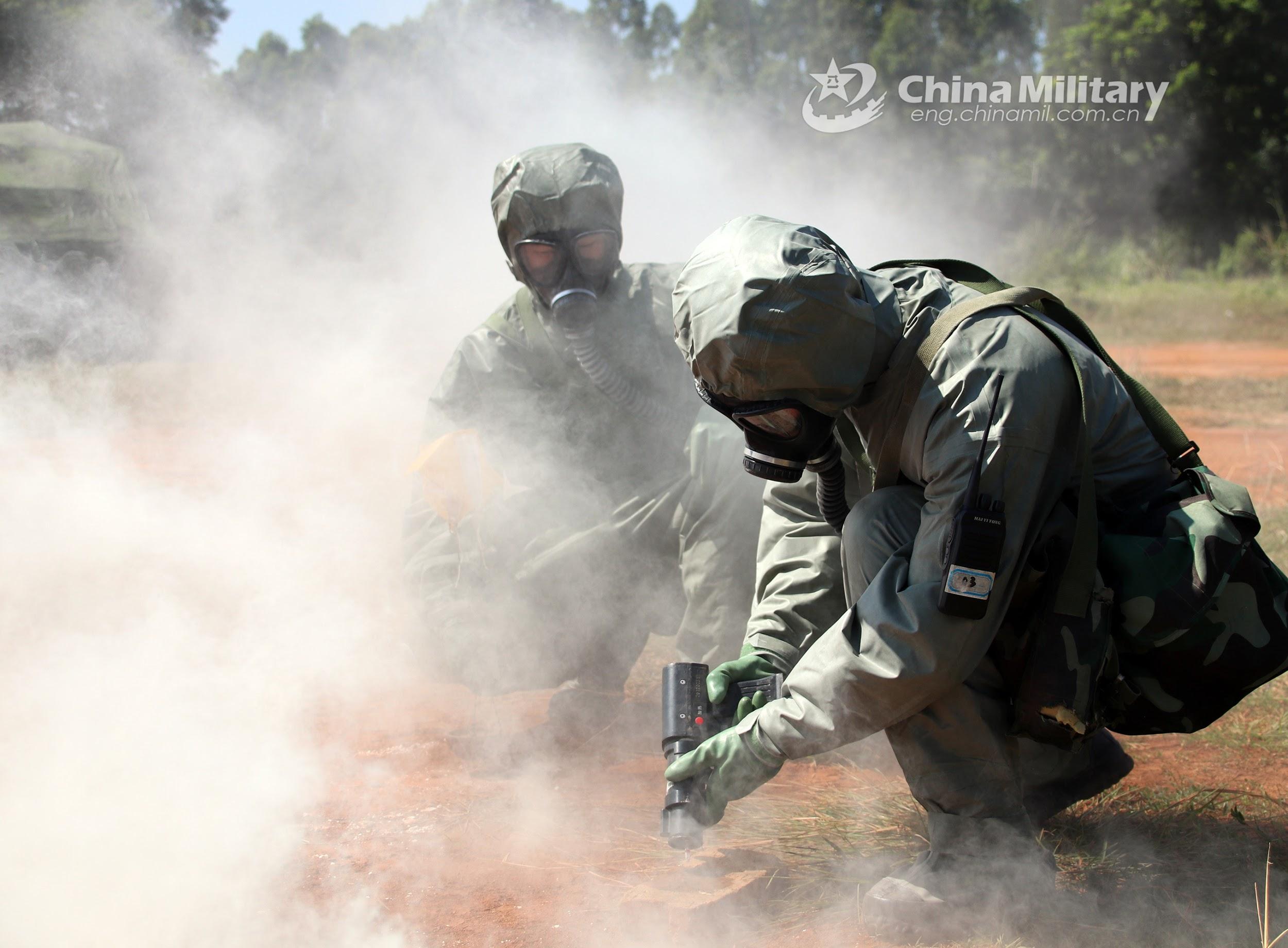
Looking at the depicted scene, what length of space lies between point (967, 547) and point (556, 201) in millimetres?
2083

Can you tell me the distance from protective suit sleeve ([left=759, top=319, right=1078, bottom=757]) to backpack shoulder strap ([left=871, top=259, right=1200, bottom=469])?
0.57 feet

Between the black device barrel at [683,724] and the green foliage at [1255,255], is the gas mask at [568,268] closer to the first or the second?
the black device barrel at [683,724]

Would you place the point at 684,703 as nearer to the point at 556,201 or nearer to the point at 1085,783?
the point at 1085,783

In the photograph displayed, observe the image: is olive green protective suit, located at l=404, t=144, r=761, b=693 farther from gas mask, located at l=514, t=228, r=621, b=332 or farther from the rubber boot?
the rubber boot

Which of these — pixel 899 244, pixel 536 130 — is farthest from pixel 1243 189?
pixel 536 130

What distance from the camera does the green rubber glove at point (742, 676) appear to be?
2172 mm

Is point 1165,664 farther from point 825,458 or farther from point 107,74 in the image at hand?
point 107,74

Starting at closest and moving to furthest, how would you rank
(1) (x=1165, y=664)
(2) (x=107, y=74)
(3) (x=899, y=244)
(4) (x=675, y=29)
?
(1) (x=1165, y=664) → (2) (x=107, y=74) → (3) (x=899, y=244) → (4) (x=675, y=29)

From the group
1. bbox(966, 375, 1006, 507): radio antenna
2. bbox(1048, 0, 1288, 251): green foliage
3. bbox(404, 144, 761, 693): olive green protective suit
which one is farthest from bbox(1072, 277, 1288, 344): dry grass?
bbox(966, 375, 1006, 507): radio antenna

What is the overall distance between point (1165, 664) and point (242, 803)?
1992 millimetres

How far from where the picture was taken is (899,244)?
1158cm

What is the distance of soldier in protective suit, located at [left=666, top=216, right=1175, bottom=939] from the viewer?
177 centimetres

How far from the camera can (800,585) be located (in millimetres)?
2412

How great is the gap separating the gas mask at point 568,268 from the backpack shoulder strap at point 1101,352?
52.1 inches
